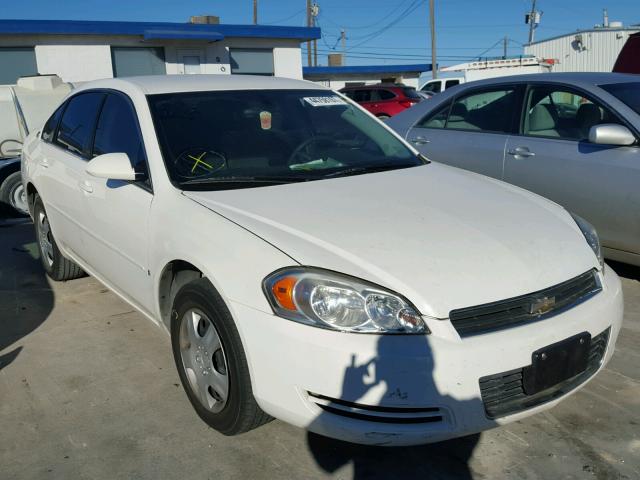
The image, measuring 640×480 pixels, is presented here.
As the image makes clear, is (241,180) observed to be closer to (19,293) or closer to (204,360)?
(204,360)

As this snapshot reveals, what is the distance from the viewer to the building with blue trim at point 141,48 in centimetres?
1728

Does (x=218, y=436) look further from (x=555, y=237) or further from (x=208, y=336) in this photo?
(x=555, y=237)

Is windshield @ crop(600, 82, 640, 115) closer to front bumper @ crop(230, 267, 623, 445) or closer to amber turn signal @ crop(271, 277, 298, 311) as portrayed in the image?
front bumper @ crop(230, 267, 623, 445)

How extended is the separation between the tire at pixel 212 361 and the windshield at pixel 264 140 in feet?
2.07

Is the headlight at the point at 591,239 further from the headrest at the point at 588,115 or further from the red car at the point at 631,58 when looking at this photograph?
the red car at the point at 631,58

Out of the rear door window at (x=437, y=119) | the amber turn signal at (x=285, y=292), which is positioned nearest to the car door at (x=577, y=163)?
the rear door window at (x=437, y=119)

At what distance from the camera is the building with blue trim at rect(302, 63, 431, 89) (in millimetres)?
31469

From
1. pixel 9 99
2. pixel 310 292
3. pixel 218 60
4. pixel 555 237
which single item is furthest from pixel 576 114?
pixel 218 60

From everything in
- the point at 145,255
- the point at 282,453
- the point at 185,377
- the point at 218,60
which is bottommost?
the point at 282,453

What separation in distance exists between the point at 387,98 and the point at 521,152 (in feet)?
51.4

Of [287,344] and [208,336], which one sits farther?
[208,336]

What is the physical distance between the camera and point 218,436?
9.19ft

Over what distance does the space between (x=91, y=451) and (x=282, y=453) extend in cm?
83

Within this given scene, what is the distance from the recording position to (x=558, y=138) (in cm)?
483
